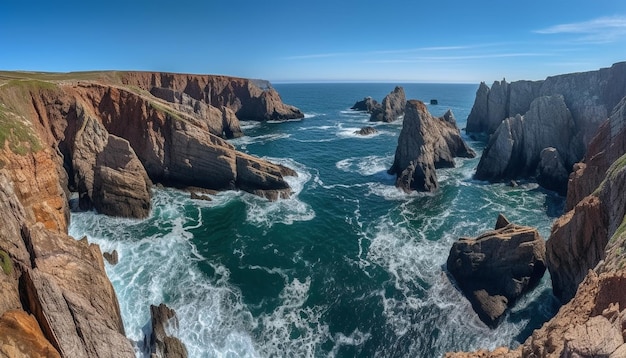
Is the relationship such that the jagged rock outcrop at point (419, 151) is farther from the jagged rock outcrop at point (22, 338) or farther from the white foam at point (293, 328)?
the jagged rock outcrop at point (22, 338)

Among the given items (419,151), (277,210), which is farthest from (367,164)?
(277,210)

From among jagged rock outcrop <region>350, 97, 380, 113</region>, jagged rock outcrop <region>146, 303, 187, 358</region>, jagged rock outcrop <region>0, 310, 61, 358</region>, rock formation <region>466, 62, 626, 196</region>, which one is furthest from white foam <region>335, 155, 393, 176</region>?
jagged rock outcrop <region>350, 97, 380, 113</region>

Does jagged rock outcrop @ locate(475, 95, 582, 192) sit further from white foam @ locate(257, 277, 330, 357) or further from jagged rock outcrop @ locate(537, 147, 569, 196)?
white foam @ locate(257, 277, 330, 357)

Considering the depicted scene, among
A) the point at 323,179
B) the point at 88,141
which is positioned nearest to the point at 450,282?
the point at 323,179

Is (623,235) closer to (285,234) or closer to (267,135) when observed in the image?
(285,234)

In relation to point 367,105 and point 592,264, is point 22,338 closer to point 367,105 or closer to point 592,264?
point 592,264
